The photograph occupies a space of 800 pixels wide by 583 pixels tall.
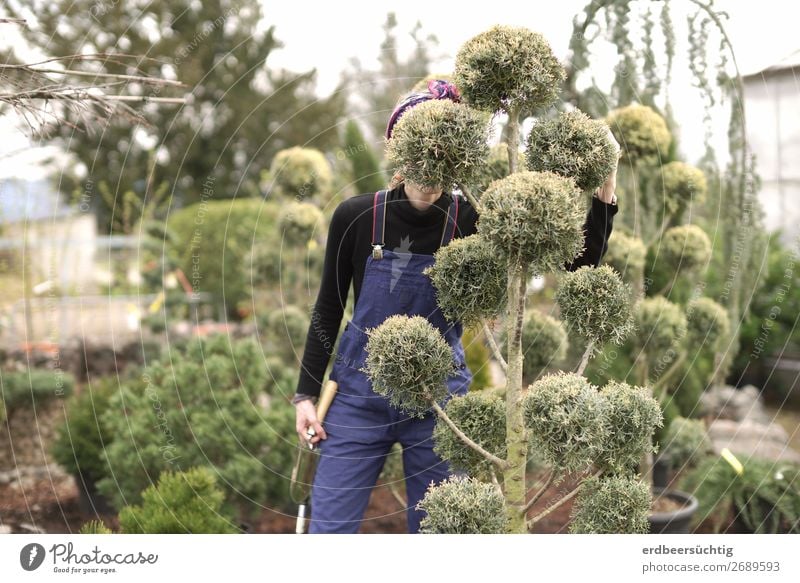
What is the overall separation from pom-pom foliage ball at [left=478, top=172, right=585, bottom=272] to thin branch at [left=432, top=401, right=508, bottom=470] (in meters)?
0.52

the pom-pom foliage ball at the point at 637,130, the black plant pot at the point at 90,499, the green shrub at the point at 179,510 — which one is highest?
the pom-pom foliage ball at the point at 637,130

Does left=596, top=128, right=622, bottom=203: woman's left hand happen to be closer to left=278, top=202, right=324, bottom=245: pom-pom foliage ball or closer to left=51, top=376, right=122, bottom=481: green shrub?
left=278, top=202, right=324, bottom=245: pom-pom foliage ball

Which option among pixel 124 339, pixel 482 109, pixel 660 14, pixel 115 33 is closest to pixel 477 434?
pixel 482 109

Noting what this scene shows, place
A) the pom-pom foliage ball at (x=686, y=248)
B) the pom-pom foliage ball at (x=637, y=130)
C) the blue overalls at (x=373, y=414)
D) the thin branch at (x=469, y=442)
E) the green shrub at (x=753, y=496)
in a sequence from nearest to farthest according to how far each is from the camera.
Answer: the thin branch at (x=469, y=442), the blue overalls at (x=373, y=414), the pom-pom foliage ball at (x=637, y=130), the green shrub at (x=753, y=496), the pom-pom foliage ball at (x=686, y=248)

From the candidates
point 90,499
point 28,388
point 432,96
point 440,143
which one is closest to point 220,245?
point 28,388

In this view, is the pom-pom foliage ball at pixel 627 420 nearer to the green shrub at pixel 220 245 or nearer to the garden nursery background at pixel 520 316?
the garden nursery background at pixel 520 316

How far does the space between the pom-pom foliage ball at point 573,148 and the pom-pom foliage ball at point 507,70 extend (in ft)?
0.29

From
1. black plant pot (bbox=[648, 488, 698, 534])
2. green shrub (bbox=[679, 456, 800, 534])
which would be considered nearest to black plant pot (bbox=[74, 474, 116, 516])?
black plant pot (bbox=[648, 488, 698, 534])

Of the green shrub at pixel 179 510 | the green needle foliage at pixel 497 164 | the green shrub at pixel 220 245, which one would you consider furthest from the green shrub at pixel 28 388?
the green needle foliage at pixel 497 164

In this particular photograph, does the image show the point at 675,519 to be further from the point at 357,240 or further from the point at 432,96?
the point at 432,96

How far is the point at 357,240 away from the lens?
2578 mm

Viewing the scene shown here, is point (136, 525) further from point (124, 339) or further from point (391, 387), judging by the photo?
point (124, 339)

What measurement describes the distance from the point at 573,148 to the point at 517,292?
0.42 m

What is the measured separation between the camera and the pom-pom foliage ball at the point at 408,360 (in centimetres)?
207
